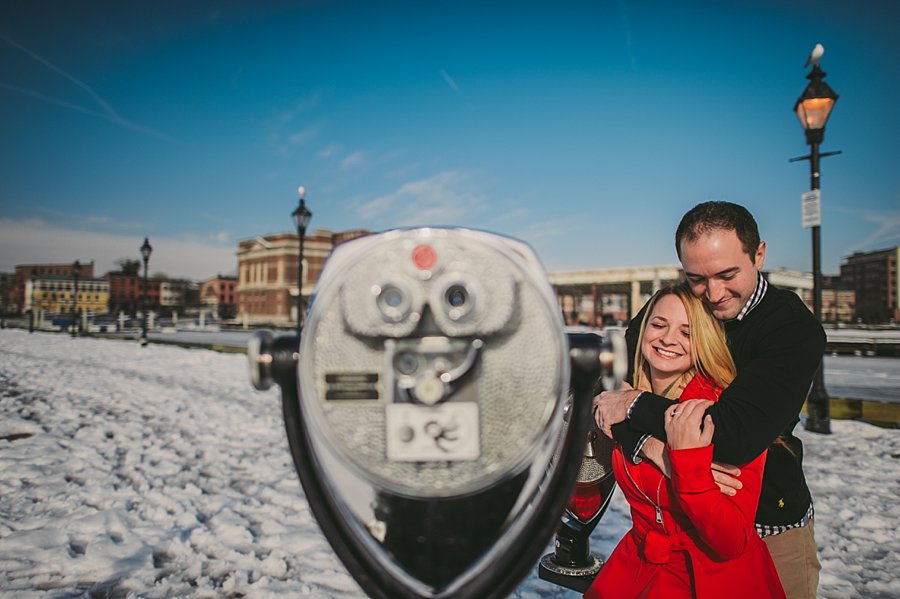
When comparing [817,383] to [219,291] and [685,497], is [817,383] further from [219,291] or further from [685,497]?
[219,291]

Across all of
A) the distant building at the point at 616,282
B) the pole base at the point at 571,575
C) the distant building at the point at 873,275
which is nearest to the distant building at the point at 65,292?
the distant building at the point at 616,282

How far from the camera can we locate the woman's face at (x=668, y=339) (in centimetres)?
125

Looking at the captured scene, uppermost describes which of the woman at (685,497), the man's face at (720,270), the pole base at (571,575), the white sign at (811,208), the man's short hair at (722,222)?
the white sign at (811,208)

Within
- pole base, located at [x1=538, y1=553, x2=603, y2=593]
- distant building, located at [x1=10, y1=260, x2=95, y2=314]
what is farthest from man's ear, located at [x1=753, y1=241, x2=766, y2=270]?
distant building, located at [x1=10, y1=260, x2=95, y2=314]

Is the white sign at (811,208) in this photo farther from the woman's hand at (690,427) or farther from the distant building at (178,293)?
the distant building at (178,293)

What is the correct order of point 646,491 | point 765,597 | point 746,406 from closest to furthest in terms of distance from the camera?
1. point 746,406
2. point 765,597
3. point 646,491

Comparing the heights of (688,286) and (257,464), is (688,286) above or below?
above

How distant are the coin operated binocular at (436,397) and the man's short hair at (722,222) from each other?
725 mm

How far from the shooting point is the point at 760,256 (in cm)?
140

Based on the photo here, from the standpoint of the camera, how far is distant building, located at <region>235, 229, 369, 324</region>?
50.3 meters

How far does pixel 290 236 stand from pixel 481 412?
5410 cm

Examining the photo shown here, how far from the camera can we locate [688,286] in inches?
51.4

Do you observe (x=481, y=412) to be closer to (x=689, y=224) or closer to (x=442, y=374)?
(x=442, y=374)

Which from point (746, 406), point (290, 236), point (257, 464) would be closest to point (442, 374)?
point (746, 406)
